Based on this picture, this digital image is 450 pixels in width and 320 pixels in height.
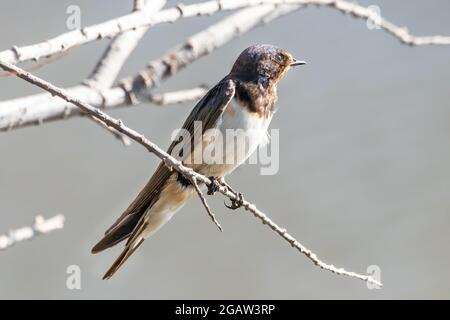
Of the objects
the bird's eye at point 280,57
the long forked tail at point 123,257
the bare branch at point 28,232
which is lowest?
the bare branch at point 28,232

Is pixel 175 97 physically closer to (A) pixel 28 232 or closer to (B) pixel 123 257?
(B) pixel 123 257

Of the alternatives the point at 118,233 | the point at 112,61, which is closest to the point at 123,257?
the point at 118,233

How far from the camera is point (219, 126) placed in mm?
2500

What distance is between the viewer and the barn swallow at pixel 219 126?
2.49 metres

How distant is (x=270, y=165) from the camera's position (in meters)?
2.84

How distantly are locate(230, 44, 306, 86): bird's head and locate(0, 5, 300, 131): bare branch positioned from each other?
0.10 meters

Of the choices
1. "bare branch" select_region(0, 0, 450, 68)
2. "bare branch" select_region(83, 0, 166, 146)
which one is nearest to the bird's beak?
"bare branch" select_region(0, 0, 450, 68)

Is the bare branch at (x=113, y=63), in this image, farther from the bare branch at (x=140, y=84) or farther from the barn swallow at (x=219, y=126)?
the barn swallow at (x=219, y=126)

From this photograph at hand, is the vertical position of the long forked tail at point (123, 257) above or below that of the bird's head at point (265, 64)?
below

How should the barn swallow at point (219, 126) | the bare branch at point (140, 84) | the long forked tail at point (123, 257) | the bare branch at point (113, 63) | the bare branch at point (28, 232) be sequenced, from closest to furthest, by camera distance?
the bare branch at point (28, 232) → the bare branch at point (140, 84) → the bare branch at point (113, 63) → the long forked tail at point (123, 257) → the barn swallow at point (219, 126)

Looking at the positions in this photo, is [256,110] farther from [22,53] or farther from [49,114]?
[22,53]

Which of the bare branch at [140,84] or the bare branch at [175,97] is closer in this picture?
the bare branch at [140,84]

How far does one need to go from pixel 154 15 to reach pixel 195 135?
66 cm

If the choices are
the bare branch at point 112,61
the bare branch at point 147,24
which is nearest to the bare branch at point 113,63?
the bare branch at point 112,61
